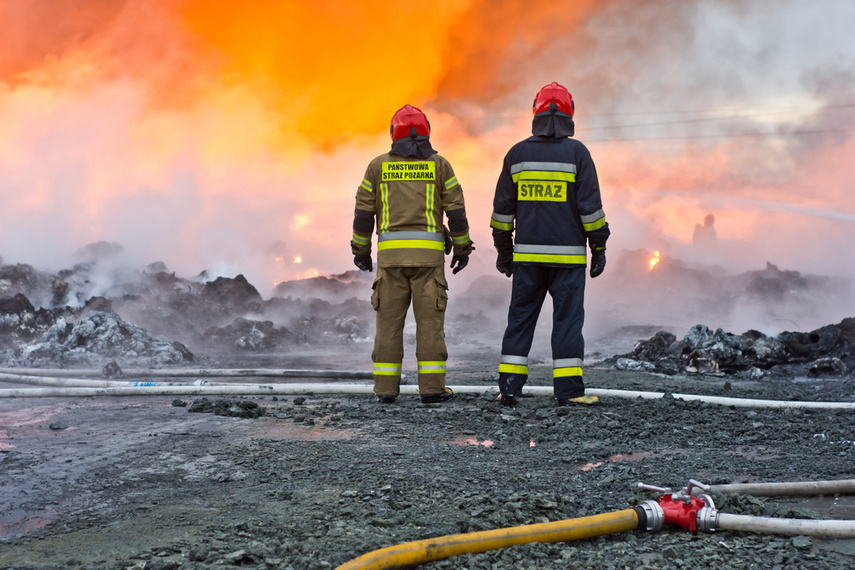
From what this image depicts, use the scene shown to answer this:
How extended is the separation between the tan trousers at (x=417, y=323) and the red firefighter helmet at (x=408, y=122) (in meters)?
1.05

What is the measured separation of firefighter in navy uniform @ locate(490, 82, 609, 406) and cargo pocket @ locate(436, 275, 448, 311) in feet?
1.84

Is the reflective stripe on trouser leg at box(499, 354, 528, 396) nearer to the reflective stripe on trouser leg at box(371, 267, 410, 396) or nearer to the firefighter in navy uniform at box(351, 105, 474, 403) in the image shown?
the firefighter in navy uniform at box(351, 105, 474, 403)

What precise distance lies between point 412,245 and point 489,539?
3.24 meters

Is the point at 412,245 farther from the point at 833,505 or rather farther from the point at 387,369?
the point at 833,505

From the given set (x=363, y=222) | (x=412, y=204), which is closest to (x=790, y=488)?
(x=412, y=204)

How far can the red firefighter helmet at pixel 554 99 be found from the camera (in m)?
4.80

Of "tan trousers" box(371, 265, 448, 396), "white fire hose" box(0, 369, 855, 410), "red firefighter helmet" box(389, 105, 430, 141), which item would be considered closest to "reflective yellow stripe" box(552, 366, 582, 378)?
"white fire hose" box(0, 369, 855, 410)

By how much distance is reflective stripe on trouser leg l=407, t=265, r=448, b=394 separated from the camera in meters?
4.90

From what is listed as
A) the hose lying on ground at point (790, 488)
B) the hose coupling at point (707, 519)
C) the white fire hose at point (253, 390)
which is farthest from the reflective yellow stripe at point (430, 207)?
the hose coupling at point (707, 519)

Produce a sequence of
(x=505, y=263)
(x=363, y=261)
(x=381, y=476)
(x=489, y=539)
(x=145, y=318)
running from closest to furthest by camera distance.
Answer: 1. (x=489, y=539)
2. (x=381, y=476)
3. (x=505, y=263)
4. (x=363, y=261)
5. (x=145, y=318)

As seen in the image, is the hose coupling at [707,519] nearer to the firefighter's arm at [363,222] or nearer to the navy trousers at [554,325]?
the navy trousers at [554,325]

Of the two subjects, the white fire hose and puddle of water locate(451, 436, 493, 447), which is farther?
the white fire hose

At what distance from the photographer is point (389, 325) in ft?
16.5

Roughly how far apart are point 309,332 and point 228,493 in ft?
42.7
